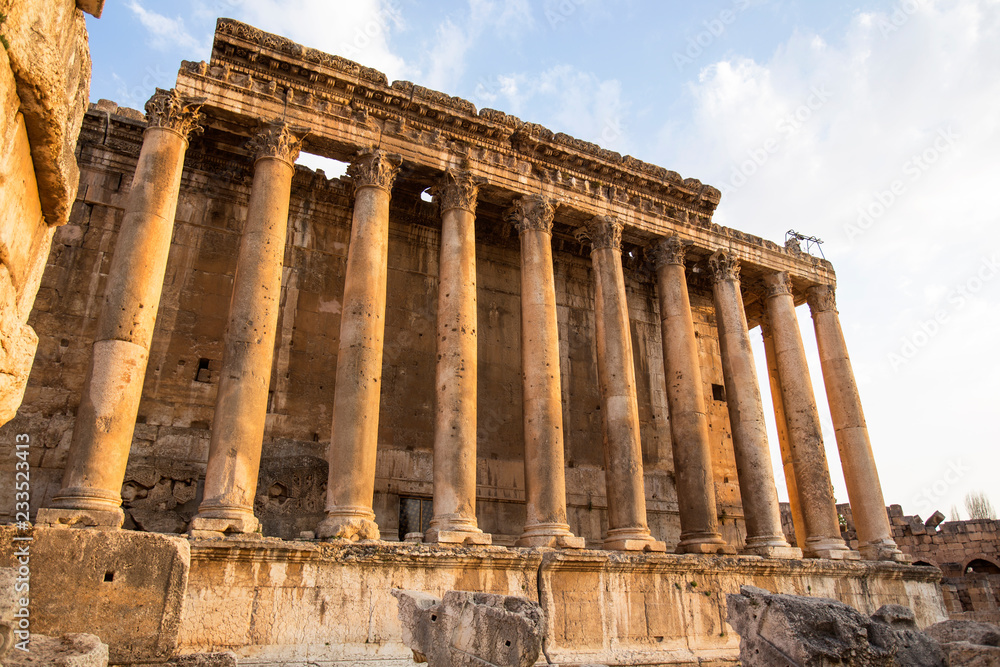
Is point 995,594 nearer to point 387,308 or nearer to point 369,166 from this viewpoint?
point 387,308

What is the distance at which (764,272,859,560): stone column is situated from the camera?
1433 cm

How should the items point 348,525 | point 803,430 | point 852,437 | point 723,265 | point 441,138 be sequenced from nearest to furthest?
point 348,525 < point 441,138 < point 803,430 < point 852,437 < point 723,265

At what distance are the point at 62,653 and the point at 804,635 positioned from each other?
197 inches

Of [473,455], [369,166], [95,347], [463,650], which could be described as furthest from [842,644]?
[369,166]

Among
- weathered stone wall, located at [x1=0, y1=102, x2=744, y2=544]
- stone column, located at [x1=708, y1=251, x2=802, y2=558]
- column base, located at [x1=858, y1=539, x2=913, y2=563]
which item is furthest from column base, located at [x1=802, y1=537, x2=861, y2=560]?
weathered stone wall, located at [x1=0, y1=102, x2=744, y2=544]

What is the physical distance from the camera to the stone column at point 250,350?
956 centimetres

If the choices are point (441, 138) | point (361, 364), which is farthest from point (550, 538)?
point (441, 138)

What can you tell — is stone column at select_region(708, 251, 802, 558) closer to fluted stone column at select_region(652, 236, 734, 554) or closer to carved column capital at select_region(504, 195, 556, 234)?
fluted stone column at select_region(652, 236, 734, 554)

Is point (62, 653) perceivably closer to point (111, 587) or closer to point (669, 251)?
point (111, 587)

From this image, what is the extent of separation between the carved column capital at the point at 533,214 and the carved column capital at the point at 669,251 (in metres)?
3.07

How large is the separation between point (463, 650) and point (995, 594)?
23.8 m

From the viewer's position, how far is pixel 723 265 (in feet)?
53.3

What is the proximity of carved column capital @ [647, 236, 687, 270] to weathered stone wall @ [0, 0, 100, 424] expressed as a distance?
1391cm

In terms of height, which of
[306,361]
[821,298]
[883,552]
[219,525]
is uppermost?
[821,298]
